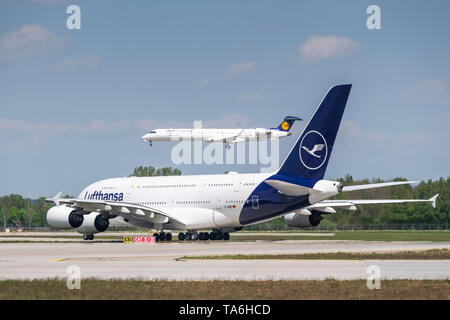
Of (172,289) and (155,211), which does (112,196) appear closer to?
(155,211)

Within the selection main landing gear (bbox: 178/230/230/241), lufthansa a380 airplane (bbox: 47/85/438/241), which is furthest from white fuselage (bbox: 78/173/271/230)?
main landing gear (bbox: 178/230/230/241)

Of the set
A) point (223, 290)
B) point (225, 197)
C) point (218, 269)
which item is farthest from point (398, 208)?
point (223, 290)

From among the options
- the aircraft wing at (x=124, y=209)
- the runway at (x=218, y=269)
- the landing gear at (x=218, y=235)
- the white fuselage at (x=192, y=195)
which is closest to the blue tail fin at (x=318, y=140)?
the white fuselage at (x=192, y=195)

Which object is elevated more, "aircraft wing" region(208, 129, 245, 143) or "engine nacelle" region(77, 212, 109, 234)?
"aircraft wing" region(208, 129, 245, 143)

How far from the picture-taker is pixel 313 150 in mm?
47219

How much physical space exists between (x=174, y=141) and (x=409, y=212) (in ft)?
125

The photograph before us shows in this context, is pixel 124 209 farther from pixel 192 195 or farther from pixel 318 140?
pixel 318 140

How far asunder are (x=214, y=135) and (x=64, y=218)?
192 ft

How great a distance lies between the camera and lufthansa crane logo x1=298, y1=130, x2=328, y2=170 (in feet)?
153

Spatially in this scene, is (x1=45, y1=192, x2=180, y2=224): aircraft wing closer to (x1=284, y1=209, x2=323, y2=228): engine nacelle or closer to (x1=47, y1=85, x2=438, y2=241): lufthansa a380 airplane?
(x1=47, y1=85, x2=438, y2=241): lufthansa a380 airplane

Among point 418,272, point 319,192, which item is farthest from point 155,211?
point 418,272

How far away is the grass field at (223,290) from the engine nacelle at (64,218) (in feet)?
113

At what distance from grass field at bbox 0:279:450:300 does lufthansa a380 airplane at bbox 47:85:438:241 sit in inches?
976

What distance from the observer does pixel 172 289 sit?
20719 mm
